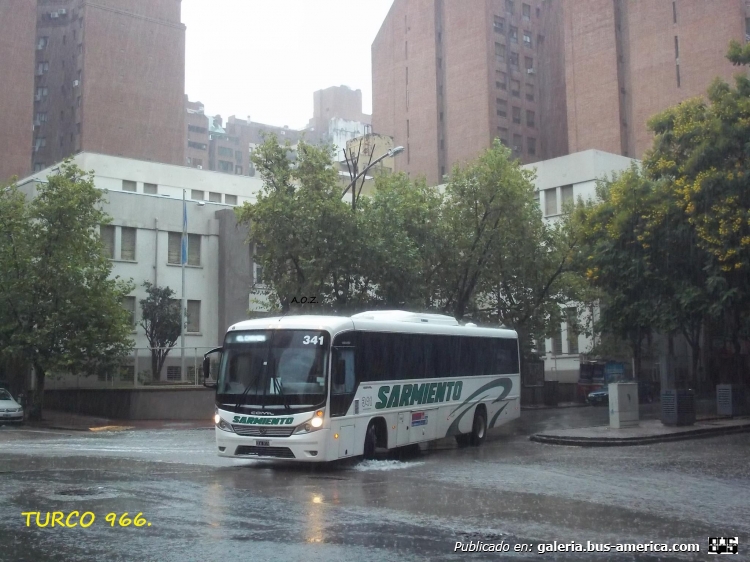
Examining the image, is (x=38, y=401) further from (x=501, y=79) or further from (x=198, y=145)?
(x=198, y=145)

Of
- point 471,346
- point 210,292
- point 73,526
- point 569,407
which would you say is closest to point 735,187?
point 471,346

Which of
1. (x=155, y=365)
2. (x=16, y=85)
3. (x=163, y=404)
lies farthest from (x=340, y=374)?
(x=16, y=85)

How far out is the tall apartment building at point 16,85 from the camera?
76250 millimetres

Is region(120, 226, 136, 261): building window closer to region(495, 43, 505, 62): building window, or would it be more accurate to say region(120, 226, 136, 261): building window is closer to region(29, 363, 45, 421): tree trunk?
region(29, 363, 45, 421): tree trunk

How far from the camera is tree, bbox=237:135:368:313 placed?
28.6m

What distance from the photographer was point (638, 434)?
21.4m

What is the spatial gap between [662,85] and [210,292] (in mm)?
42176

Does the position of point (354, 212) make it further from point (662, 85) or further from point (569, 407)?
point (662, 85)

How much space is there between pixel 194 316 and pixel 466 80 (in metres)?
48.6

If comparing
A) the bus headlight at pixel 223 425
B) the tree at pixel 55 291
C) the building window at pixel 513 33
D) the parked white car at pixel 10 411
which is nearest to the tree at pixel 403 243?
the tree at pixel 55 291

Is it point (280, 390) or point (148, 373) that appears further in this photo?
point (148, 373)

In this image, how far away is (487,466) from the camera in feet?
52.9

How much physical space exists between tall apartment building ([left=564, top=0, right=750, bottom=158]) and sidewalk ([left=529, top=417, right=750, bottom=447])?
138 ft

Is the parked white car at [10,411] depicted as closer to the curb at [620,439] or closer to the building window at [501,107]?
the curb at [620,439]
